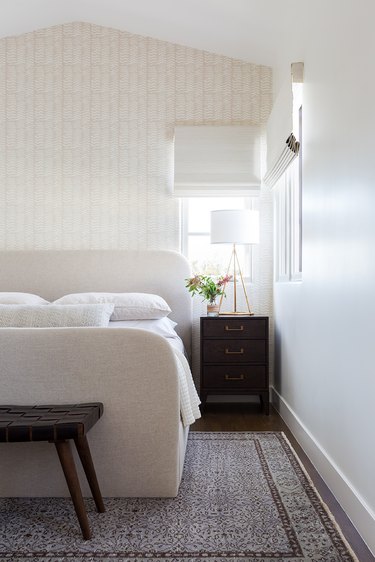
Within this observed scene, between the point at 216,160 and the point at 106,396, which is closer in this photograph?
the point at 106,396

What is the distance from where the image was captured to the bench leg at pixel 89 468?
2061 millimetres

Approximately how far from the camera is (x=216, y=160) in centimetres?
463

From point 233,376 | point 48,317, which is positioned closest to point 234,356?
point 233,376

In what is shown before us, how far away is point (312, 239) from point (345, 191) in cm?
66

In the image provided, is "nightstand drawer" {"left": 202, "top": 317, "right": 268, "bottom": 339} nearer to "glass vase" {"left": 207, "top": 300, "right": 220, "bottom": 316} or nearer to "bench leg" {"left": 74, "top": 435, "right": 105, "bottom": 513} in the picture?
"glass vase" {"left": 207, "top": 300, "right": 220, "bottom": 316}

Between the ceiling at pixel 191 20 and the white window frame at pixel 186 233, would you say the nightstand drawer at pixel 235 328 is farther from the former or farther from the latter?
the ceiling at pixel 191 20

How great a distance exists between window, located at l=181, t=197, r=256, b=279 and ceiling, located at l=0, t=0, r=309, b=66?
107 cm

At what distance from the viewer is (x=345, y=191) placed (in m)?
2.35

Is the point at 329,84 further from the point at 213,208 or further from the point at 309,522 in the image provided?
the point at 213,208

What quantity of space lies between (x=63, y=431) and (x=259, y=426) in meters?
2.04

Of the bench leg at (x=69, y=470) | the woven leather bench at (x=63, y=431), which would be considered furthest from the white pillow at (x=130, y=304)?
the bench leg at (x=69, y=470)

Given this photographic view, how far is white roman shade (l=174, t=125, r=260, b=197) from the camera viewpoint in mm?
4602

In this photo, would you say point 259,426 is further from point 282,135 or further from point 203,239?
point 282,135

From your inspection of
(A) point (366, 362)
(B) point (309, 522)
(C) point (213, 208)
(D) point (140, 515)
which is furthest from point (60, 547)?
(C) point (213, 208)
